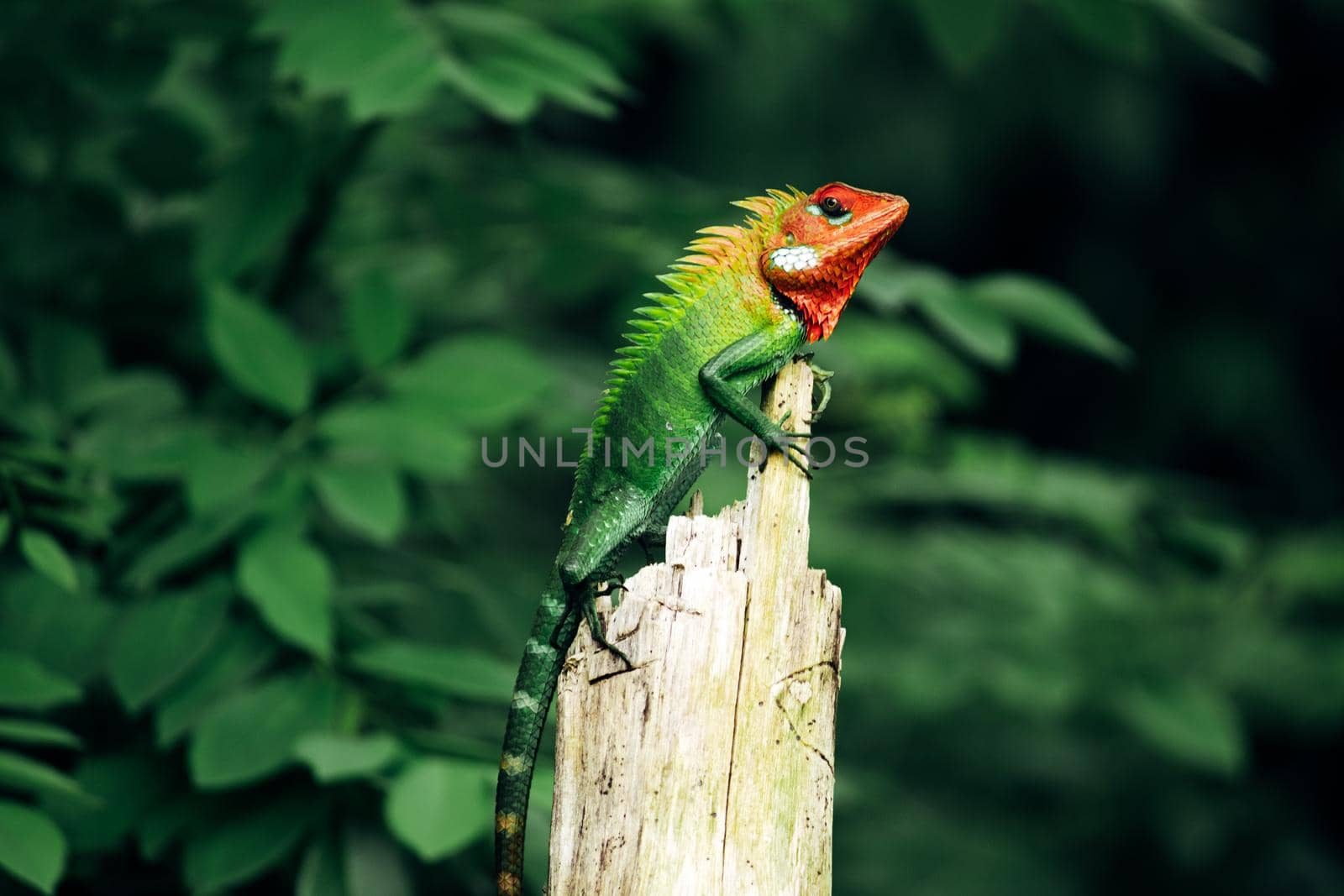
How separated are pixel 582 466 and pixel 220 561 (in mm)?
1047

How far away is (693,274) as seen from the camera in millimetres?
2852

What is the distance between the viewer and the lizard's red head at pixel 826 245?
2832mm

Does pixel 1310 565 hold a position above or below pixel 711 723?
above

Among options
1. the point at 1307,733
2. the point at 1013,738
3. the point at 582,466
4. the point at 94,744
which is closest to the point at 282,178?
the point at 582,466

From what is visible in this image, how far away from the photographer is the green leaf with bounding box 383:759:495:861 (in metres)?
2.57

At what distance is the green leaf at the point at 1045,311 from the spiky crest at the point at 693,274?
83 cm

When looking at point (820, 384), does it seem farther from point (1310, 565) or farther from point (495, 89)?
point (1310, 565)

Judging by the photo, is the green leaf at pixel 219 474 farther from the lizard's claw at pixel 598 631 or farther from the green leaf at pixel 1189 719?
the green leaf at pixel 1189 719

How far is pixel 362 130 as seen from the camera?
3.59 meters

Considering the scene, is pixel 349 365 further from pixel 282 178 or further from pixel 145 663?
pixel 145 663

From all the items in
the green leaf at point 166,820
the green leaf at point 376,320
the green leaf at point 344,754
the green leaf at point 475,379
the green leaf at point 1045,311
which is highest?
the green leaf at point 1045,311

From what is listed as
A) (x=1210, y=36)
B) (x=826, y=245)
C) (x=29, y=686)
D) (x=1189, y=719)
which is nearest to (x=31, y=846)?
(x=29, y=686)

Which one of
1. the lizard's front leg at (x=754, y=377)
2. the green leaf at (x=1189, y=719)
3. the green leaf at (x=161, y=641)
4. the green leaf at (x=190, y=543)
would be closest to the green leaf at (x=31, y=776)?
the green leaf at (x=161, y=641)

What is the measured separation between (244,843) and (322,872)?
19cm
